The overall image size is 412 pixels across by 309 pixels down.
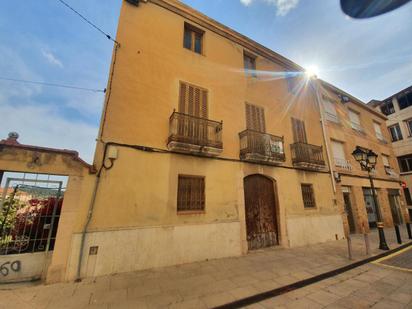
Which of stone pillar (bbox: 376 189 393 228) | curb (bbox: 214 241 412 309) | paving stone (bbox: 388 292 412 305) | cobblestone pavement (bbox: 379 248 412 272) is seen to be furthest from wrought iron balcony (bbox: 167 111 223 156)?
stone pillar (bbox: 376 189 393 228)

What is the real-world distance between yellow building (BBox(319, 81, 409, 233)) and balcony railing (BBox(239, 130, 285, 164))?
5029 mm

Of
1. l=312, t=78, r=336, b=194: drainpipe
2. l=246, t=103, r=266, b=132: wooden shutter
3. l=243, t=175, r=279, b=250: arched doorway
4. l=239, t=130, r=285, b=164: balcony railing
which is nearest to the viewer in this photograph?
l=243, t=175, r=279, b=250: arched doorway

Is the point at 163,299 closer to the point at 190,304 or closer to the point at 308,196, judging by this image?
the point at 190,304

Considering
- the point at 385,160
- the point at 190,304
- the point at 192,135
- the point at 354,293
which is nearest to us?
the point at 190,304

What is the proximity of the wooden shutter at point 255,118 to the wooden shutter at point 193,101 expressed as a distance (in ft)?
7.70

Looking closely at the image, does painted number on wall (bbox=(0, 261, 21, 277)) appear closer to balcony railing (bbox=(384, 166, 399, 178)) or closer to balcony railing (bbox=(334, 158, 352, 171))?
balcony railing (bbox=(334, 158, 352, 171))

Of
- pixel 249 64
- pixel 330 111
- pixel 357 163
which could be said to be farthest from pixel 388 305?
pixel 330 111

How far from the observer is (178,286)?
4.02m

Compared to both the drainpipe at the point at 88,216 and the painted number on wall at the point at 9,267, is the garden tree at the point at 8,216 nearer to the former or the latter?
the painted number on wall at the point at 9,267

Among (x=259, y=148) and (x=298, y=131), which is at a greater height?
(x=298, y=131)

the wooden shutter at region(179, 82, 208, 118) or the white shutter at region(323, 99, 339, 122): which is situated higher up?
the white shutter at region(323, 99, 339, 122)

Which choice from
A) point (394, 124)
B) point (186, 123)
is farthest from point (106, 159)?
point (394, 124)

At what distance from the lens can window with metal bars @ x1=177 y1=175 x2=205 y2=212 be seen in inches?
240

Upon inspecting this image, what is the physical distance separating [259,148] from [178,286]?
18.8ft
